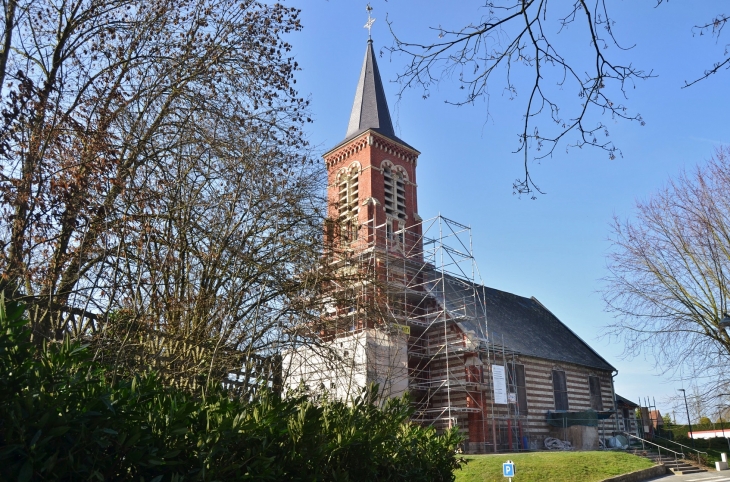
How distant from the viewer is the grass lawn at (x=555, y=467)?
18594 mm

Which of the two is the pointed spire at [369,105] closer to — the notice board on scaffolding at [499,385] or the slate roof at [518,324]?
the slate roof at [518,324]

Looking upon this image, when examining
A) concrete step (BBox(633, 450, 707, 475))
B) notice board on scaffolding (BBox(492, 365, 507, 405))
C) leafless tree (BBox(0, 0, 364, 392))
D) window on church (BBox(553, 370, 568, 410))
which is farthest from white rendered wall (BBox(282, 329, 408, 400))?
window on church (BBox(553, 370, 568, 410))

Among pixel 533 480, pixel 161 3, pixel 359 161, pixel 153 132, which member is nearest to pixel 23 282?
pixel 153 132

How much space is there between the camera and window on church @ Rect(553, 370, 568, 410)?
1303 inches

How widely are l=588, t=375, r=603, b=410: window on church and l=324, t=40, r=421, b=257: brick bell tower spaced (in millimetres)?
14491

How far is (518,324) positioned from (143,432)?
3374 centimetres

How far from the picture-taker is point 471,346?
2838 cm

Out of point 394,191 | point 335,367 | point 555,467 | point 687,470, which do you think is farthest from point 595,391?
point 335,367

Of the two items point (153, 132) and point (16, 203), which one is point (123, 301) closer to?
point (16, 203)

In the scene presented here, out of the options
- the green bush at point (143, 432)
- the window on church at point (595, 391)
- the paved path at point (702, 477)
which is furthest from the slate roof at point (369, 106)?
the green bush at point (143, 432)

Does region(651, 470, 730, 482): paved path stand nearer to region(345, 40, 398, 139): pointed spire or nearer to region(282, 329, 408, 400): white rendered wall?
region(282, 329, 408, 400): white rendered wall

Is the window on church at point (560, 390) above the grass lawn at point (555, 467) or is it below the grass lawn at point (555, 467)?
above

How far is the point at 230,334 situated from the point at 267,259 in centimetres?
151

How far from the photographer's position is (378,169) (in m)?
33.4
